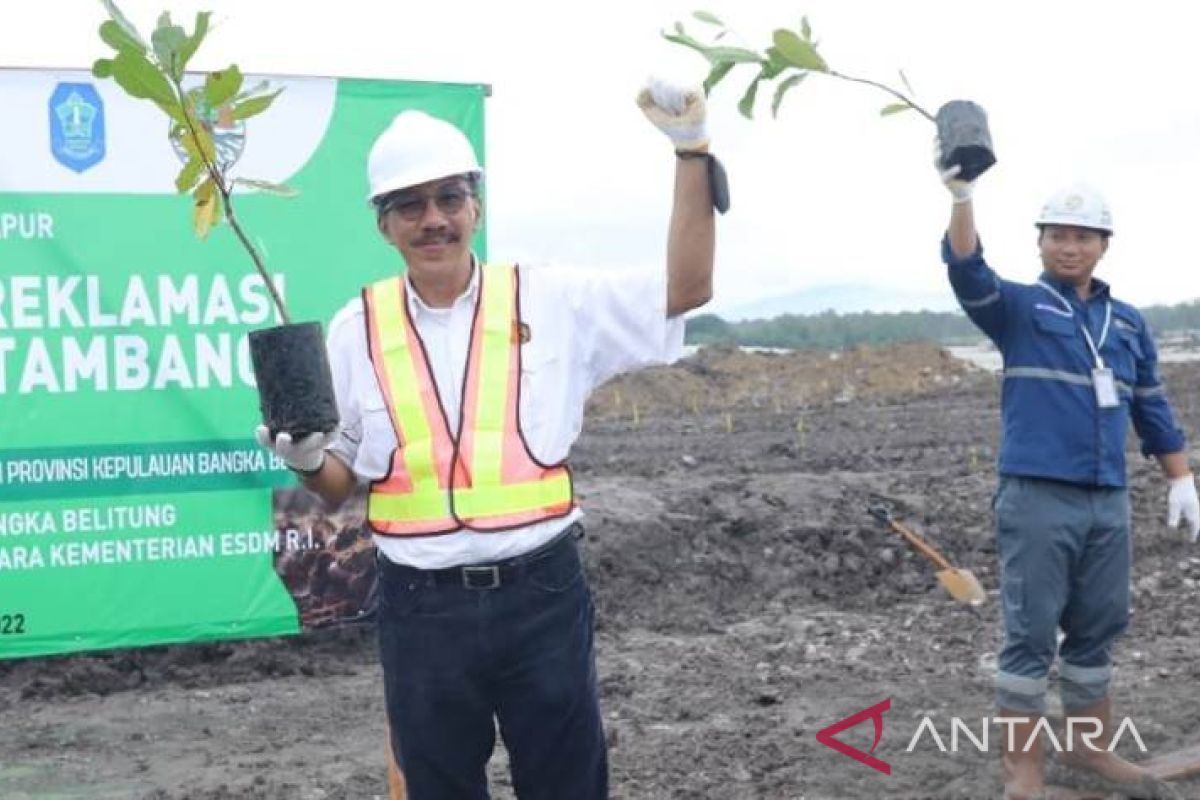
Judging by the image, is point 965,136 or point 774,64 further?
point 965,136

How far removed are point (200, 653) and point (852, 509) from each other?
4.44m

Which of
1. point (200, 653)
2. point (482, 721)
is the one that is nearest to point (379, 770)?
point (200, 653)

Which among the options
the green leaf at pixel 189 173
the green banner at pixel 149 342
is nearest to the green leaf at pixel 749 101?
the green leaf at pixel 189 173

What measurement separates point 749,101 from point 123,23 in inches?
58.6

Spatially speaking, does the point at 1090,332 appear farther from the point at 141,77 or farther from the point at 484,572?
the point at 141,77

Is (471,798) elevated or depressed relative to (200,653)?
elevated

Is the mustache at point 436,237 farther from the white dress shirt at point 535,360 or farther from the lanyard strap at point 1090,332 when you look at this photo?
the lanyard strap at point 1090,332

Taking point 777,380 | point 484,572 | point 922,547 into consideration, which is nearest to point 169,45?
point 484,572

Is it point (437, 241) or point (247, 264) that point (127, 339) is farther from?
point (437, 241)

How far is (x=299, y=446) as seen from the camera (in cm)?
324

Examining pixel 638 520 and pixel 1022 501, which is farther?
pixel 638 520

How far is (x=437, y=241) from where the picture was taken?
333cm

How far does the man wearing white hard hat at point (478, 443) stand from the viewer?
3.28m

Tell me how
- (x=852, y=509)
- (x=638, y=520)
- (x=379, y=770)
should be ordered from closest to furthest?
(x=379, y=770), (x=638, y=520), (x=852, y=509)
